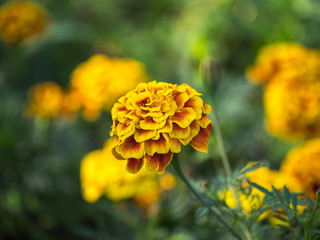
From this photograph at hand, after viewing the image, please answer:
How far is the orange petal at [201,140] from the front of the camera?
2.65ft

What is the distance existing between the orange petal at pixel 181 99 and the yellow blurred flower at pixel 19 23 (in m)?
1.29

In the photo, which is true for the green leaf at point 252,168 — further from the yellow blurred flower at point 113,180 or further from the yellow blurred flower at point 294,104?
the yellow blurred flower at point 294,104

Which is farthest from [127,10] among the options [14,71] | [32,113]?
[32,113]

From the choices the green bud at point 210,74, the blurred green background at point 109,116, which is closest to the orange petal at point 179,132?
the green bud at point 210,74

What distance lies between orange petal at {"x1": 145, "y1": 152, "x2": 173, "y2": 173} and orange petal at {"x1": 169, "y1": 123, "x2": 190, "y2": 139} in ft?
0.16

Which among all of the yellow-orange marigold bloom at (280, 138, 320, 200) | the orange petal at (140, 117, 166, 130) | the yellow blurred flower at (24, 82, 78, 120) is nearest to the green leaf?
the orange petal at (140, 117, 166, 130)

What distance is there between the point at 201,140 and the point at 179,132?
64 mm

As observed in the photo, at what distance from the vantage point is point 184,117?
2.60 feet

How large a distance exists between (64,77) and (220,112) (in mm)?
1700

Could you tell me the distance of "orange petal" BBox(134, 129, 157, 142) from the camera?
2.56 feet

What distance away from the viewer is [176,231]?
1480 mm

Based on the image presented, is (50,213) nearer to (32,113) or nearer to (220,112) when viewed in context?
(32,113)

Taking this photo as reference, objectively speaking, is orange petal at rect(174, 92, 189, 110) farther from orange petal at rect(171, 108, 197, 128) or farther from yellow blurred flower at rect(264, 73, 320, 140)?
yellow blurred flower at rect(264, 73, 320, 140)

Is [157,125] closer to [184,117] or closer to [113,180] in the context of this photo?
[184,117]
